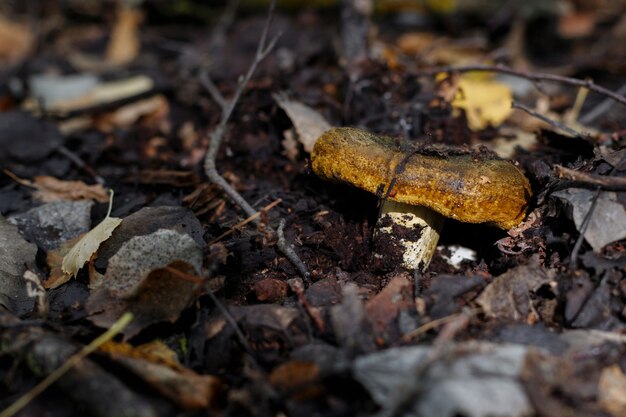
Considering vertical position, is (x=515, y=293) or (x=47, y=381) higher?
(x=515, y=293)

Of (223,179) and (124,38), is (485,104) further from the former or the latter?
(124,38)

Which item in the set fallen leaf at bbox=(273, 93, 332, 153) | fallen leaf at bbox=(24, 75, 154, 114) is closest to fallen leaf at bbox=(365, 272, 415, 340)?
fallen leaf at bbox=(273, 93, 332, 153)

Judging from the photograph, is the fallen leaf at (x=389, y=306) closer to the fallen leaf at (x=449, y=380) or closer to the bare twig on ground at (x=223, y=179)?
the fallen leaf at (x=449, y=380)

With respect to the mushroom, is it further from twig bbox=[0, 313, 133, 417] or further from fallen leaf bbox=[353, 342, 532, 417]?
twig bbox=[0, 313, 133, 417]

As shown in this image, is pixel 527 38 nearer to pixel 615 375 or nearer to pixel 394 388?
pixel 615 375

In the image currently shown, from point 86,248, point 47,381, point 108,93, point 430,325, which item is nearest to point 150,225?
point 86,248

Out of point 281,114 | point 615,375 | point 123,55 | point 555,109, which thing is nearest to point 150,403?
point 615,375
